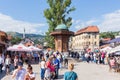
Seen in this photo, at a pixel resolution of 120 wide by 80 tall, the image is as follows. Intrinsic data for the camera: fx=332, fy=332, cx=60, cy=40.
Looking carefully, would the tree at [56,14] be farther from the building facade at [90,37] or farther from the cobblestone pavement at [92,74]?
the building facade at [90,37]

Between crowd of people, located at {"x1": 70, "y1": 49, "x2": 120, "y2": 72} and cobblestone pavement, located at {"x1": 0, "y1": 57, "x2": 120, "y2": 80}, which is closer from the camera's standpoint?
cobblestone pavement, located at {"x1": 0, "y1": 57, "x2": 120, "y2": 80}

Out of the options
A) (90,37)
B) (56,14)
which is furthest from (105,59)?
(90,37)

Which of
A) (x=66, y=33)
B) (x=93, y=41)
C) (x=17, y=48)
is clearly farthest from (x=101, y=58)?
(x=93, y=41)

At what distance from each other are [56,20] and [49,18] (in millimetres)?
1623

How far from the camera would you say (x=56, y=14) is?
206ft

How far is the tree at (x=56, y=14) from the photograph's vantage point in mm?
62312

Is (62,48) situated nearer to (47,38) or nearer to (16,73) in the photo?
(47,38)

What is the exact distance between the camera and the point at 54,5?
209 feet

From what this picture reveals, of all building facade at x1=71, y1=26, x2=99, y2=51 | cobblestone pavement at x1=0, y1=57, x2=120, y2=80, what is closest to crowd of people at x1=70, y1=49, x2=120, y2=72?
cobblestone pavement at x1=0, y1=57, x2=120, y2=80

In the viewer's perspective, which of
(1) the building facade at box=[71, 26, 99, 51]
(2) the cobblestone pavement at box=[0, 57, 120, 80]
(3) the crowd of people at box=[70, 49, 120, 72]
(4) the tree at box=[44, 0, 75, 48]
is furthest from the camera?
(1) the building facade at box=[71, 26, 99, 51]

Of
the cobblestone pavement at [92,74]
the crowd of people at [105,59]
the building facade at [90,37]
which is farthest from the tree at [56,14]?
the building facade at [90,37]

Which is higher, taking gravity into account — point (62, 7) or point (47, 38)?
point (62, 7)

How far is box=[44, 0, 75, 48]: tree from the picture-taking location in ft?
204

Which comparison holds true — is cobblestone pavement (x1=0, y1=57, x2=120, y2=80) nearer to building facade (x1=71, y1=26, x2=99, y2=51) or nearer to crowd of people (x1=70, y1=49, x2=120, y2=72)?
crowd of people (x1=70, y1=49, x2=120, y2=72)
